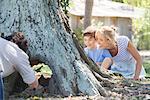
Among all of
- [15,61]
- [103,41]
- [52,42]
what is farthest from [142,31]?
[15,61]

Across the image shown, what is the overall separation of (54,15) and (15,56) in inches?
67.1

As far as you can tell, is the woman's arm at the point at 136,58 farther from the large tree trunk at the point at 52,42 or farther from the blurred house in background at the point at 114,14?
the blurred house in background at the point at 114,14

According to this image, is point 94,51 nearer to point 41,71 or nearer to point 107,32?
point 41,71

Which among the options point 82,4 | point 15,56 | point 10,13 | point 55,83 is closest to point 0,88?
point 15,56

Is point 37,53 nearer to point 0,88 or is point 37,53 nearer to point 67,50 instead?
point 67,50

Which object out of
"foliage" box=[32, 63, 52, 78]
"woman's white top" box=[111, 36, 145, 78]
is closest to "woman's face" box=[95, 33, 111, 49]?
"woman's white top" box=[111, 36, 145, 78]

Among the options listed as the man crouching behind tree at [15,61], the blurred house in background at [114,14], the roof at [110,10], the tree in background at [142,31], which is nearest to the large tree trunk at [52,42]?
the man crouching behind tree at [15,61]

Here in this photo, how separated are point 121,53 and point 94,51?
834 mm

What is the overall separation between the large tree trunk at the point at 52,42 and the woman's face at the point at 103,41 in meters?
0.44

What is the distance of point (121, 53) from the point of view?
8453 millimetres

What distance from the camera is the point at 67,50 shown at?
24.5 feet

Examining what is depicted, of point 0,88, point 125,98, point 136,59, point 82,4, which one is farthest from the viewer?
point 82,4

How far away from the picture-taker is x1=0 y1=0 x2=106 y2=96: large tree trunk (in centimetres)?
717

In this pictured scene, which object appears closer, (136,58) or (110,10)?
(136,58)
